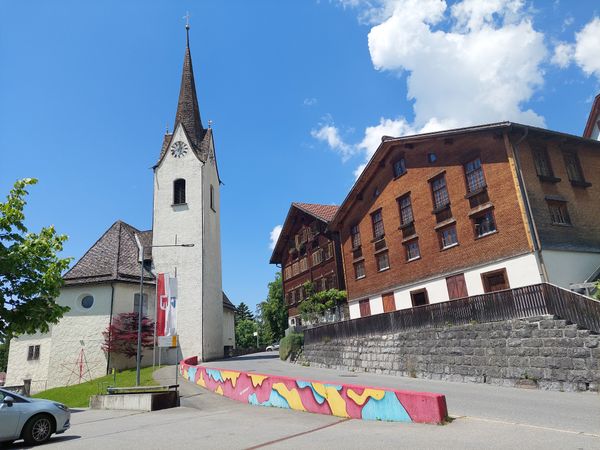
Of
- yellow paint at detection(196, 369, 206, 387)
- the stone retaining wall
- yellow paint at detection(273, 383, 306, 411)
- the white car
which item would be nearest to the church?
yellow paint at detection(196, 369, 206, 387)

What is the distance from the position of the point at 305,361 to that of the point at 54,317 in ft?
59.5

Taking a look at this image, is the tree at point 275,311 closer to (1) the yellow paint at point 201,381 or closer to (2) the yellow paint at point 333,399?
(1) the yellow paint at point 201,381

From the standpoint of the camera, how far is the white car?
9562 mm

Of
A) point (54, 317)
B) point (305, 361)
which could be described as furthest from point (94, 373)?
point (54, 317)

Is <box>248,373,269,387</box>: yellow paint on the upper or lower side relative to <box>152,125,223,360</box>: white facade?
lower

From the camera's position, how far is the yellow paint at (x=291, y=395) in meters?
11.8

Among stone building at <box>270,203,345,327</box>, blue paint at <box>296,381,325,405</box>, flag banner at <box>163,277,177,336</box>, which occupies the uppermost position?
stone building at <box>270,203,345,327</box>

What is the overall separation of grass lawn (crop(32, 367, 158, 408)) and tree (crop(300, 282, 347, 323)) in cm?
1192

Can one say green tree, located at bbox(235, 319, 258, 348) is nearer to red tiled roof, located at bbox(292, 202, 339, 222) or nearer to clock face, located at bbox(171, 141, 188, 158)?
red tiled roof, located at bbox(292, 202, 339, 222)

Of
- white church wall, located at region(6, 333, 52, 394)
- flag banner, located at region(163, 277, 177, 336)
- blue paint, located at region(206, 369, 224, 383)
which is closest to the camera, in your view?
blue paint, located at region(206, 369, 224, 383)

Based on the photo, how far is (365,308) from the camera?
2986cm

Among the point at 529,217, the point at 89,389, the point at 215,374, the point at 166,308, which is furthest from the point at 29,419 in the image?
the point at 89,389

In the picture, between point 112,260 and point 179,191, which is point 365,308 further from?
point 112,260

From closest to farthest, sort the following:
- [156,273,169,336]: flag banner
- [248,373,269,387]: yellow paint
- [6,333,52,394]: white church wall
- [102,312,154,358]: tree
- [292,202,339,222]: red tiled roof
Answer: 1. [248,373,269,387]: yellow paint
2. [156,273,169,336]: flag banner
3. [102,312,154,358]: tree
4. [6,333,52,394]: white church wall
5. [292,202,339,222]: red tiled roof
